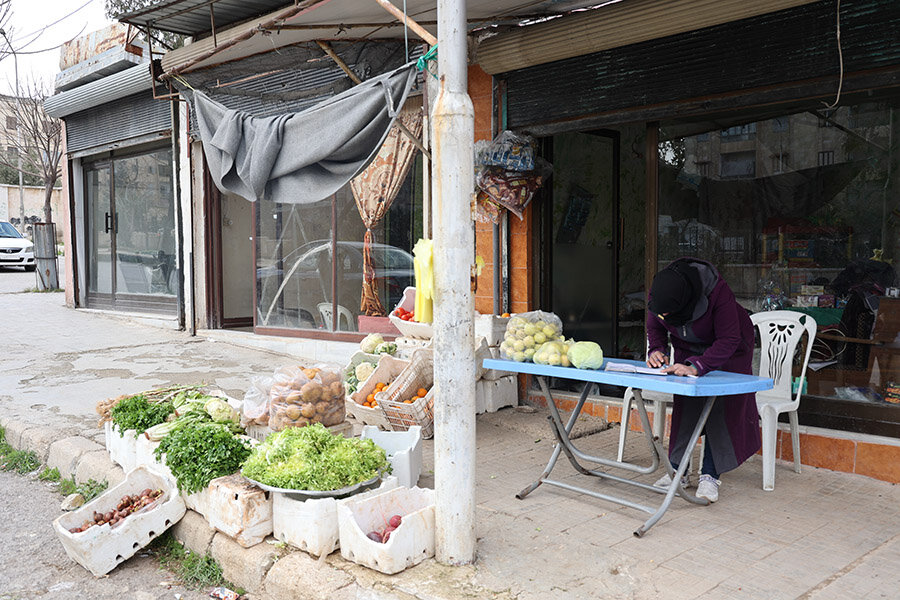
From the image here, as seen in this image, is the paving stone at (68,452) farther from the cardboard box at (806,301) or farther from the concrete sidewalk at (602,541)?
the cardboard box at (806,301)

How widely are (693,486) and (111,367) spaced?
680 cm

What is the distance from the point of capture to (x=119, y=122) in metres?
Answer: 11.4

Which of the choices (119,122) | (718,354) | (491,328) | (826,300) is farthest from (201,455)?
(119,122)

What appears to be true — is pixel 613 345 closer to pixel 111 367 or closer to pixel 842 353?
pixel 842 353

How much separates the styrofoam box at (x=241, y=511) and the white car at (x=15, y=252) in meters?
25.3

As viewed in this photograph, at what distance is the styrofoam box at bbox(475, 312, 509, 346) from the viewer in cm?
612

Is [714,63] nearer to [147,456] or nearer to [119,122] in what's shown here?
[147,456]

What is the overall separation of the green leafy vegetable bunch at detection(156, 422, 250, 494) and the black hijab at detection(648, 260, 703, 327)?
2.55 meters

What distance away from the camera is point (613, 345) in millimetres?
7711

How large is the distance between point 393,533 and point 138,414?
8.30 feet

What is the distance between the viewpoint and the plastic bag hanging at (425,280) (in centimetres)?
345

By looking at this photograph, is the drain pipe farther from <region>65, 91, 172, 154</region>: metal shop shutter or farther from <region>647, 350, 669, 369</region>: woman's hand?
<region>65, 91, 172, 154</region>: metal shop shutter

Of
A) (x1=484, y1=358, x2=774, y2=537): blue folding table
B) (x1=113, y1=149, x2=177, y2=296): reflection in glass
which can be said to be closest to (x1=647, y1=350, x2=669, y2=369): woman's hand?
(x1=484, y1=358, x2=774, y2=537): blue folding table

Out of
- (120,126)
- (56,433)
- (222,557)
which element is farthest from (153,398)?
(120,126)
